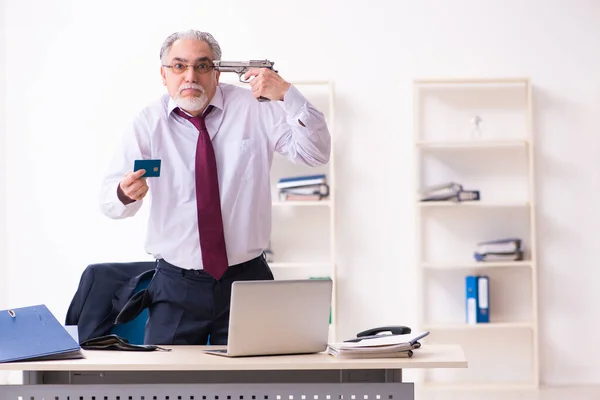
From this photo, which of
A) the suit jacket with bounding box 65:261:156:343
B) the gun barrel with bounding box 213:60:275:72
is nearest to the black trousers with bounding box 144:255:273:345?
the suit jacket with bounding box 65:261:156:343

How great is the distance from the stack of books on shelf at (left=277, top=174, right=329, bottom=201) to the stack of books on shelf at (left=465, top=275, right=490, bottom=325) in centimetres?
105

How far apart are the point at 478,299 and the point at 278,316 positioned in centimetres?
333

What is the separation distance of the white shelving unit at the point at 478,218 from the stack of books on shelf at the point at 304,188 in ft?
2.10

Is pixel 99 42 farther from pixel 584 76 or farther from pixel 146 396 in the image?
pixel 146 396

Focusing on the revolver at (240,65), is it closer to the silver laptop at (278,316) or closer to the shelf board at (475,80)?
the silver laptop at (278,316)

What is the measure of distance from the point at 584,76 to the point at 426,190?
4.11 ft

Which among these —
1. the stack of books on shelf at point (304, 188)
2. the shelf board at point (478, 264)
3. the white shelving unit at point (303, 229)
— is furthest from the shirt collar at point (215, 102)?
the shelf board at point (478, 264)

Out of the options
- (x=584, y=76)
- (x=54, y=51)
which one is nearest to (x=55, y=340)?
(x=54, y=51)

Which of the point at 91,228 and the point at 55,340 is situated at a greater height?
the point at 91,228

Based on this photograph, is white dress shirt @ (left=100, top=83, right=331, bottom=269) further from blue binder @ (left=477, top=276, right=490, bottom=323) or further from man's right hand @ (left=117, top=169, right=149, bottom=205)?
blue binder @ (left=477, top=276, right=490, bottom=323)

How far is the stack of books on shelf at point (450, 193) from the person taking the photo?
5273mm

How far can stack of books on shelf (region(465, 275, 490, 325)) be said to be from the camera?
17.5ft

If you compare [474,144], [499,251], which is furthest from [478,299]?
[474,144]

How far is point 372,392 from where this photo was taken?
90.7 inches
